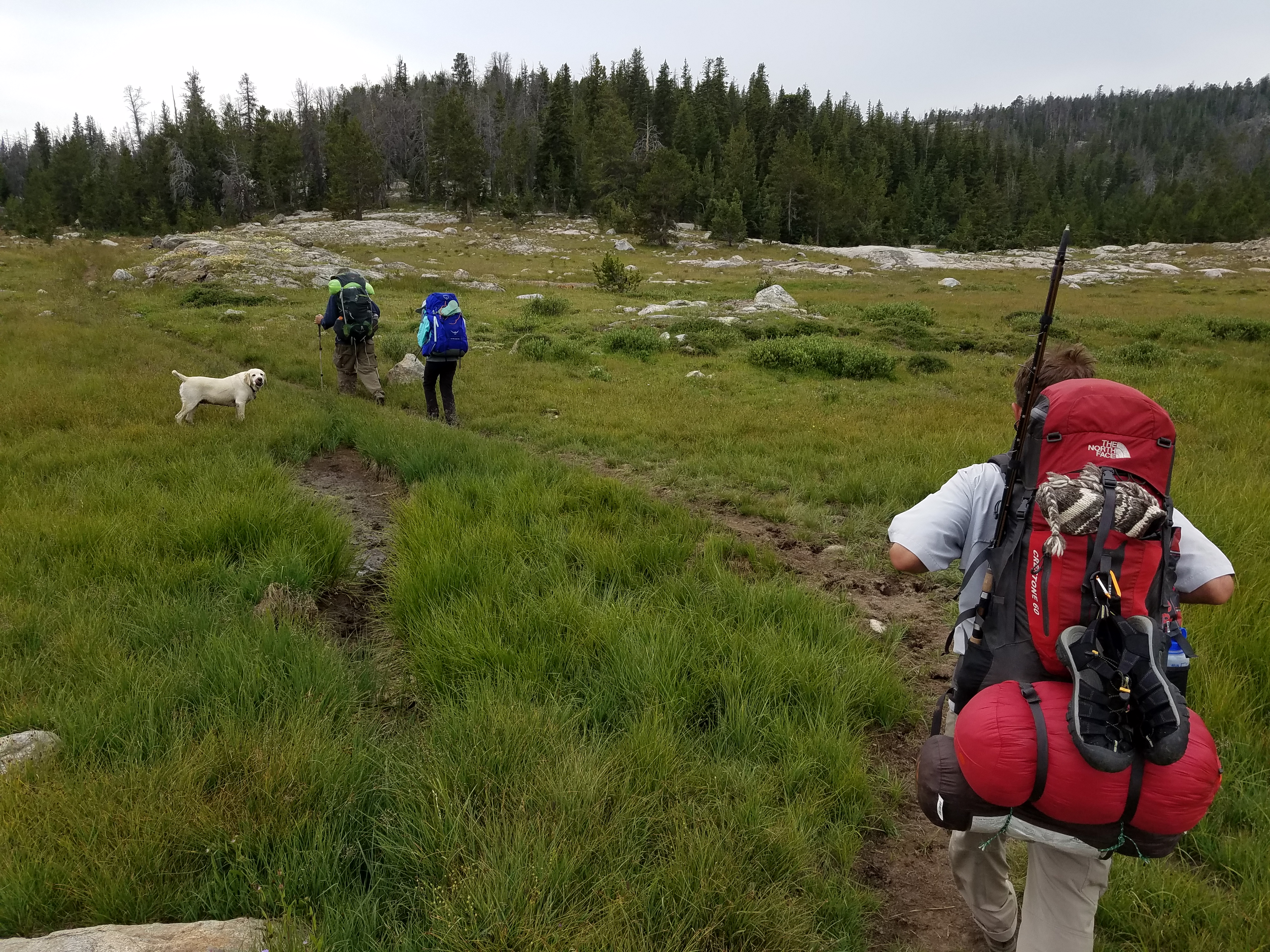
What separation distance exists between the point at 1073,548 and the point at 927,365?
583 inches

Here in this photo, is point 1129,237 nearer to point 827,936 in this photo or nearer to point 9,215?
point 827,936

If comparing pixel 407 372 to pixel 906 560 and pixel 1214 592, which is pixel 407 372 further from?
pixel 1214 592

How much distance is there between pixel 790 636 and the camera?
4016 millimetres

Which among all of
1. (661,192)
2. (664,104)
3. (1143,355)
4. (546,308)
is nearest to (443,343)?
(546,308)

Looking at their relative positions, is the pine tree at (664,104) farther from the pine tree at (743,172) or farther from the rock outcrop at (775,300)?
the rock outcrop at (775,300)

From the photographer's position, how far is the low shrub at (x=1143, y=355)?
15.2 metres

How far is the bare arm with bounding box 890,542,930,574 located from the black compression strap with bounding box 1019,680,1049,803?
1.93 ft

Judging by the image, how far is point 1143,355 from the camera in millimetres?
15641

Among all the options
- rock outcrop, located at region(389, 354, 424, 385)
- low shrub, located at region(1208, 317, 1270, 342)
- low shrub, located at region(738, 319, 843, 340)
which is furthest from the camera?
low shrub, located at region(1208, 317, 1270, 342)

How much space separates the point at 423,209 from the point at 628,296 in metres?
60.8

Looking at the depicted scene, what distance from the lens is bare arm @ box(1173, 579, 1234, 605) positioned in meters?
2.04

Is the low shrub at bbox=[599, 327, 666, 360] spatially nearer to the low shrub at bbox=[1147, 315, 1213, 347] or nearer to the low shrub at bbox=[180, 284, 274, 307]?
the low shrub at bbox=[180, 284, 274, 307]

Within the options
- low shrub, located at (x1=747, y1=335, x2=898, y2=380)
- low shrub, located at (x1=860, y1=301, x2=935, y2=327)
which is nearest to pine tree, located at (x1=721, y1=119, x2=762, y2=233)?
low shrub, located at (x1=860, y1=301, x2=935, y2=327)

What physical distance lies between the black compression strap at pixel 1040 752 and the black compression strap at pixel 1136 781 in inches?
7.3
